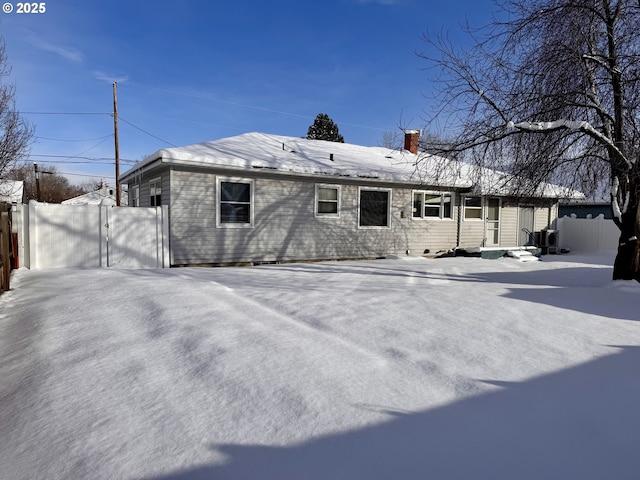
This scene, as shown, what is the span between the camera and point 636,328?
16.0 feet

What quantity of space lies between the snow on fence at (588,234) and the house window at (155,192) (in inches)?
654

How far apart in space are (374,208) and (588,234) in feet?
36.4

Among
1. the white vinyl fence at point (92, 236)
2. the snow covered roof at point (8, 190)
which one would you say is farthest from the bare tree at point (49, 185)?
the white vinyl fence at point (92, 236)

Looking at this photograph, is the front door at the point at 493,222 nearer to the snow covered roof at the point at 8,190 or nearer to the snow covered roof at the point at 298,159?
the snow covered roof at the point at 298,159

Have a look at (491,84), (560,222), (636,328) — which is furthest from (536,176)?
(560,222)

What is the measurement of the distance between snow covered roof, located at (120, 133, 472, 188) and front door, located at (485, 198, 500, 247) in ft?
7.84

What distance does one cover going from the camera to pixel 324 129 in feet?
129

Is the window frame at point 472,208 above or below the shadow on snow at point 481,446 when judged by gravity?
above

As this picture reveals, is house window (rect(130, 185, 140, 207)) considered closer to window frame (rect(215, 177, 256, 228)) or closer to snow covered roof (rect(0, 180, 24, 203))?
snow covered roof (rect(0, 180, 24, 203))

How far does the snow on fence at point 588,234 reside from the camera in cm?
1794

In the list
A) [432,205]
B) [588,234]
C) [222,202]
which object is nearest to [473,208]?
[432,205]

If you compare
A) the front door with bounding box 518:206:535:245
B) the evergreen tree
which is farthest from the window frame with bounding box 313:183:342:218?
the evergreen tree

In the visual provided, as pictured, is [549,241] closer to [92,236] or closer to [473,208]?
[473,208]

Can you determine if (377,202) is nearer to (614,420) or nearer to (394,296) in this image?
(394,296)
